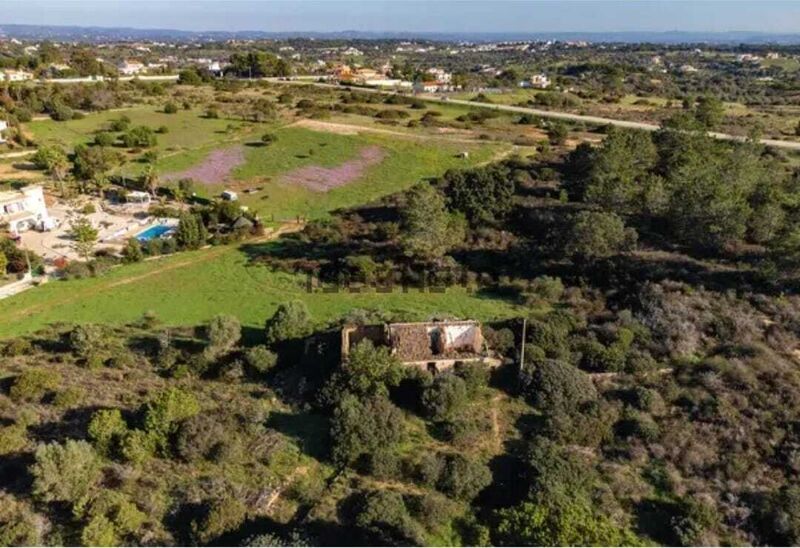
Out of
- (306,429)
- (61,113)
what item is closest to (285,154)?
(61,113)

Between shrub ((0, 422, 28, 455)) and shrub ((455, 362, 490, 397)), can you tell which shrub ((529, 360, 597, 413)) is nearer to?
shrub ((455, 362, 490, 397))

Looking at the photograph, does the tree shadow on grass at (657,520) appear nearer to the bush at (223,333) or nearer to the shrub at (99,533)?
the shrub at (99,533)

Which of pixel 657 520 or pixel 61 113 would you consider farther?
pixel 61 113

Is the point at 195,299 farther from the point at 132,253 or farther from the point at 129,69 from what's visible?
the point at 129,69

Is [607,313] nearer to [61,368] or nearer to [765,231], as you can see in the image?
[765,231]

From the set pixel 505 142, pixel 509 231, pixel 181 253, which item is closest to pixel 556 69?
pixel 505 142

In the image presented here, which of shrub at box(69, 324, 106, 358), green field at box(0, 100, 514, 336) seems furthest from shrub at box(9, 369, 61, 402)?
green field at box(0, 100, 514, 336)
